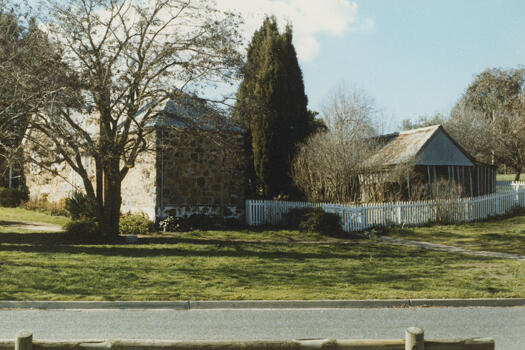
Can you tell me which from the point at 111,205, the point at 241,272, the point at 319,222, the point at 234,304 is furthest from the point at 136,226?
the point at 234,304

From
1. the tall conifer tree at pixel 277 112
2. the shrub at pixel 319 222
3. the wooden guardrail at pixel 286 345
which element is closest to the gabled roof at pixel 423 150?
the tall conifer tree at pixel 277 112

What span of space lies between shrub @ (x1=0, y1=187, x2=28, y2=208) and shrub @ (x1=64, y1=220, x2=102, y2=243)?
1664cm

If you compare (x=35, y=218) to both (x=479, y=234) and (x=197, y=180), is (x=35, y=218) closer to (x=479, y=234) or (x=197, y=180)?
(x=197, y=180)

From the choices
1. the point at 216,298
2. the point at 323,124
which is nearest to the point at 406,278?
the point at 216,298

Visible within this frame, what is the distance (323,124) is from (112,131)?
687 inches

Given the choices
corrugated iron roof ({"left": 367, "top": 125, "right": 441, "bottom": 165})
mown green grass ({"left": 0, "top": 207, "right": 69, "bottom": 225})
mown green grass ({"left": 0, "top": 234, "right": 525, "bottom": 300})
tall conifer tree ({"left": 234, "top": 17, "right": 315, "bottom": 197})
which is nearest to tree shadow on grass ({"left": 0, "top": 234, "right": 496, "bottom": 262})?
mown green grass ({"left": 0, "top": 234, "right": 525, "bottom": 300})

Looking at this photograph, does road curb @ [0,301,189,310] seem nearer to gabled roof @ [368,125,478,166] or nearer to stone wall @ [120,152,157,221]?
stone wall @ [120,152,157,221]

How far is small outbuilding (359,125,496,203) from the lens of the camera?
22.8 m

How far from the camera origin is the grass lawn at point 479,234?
16312 mm

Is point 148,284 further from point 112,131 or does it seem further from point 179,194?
point 179,194

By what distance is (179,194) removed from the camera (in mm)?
21000

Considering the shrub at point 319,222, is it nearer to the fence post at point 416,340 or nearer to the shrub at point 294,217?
the shrub at point 294,217

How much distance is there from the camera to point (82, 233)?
16.6 meters

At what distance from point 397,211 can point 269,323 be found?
47.5 feet
